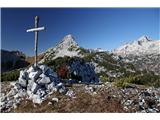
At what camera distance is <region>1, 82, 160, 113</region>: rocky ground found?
14812 mm

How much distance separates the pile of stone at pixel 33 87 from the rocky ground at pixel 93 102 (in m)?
0.15

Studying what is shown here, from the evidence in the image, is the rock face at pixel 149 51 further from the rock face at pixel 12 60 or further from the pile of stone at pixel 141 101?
the rock face at pixel 12 60

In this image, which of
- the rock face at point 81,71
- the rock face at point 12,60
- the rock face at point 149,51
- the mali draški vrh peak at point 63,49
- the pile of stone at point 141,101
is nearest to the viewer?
the pile of stone at point 141,101

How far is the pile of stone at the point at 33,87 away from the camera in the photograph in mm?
15219

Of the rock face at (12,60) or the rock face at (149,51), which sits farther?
the rock face at (149,51)

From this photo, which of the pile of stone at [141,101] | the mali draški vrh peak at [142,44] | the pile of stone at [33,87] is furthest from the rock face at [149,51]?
the pile of stone at [33,87]

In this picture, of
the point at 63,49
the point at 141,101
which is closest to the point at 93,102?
the point at 141,101

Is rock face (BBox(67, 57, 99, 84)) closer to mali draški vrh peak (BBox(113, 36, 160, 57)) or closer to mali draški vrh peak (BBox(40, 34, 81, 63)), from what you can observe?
mali draški vrh peak (BBox(40, 34, 81, 63))

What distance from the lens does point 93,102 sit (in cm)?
1502

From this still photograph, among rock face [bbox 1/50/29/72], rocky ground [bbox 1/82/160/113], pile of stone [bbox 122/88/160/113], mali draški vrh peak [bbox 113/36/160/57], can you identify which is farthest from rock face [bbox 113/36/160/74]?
rock face [bbox 1/50/29/72]

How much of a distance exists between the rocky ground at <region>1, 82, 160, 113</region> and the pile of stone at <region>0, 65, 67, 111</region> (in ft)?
0.48
